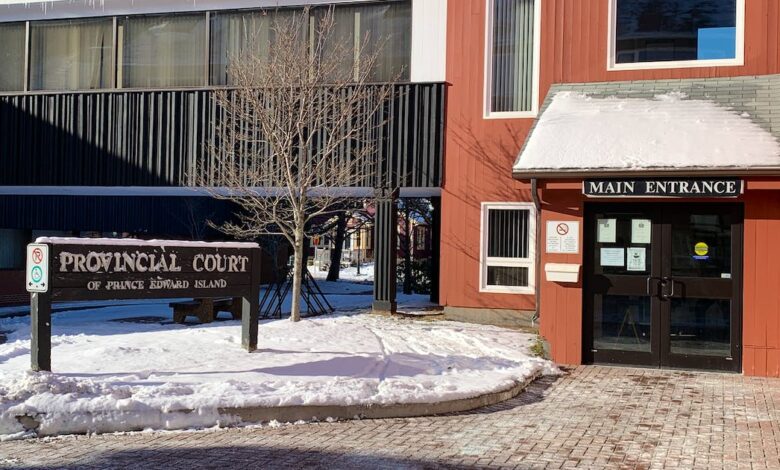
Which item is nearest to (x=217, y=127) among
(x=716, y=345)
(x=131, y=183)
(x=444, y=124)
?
(x=131, y=183)

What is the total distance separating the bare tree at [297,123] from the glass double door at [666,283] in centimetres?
476

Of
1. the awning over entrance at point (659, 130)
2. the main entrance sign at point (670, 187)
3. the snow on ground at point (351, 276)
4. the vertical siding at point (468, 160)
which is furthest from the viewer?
the snow on ground at point (351, 276)

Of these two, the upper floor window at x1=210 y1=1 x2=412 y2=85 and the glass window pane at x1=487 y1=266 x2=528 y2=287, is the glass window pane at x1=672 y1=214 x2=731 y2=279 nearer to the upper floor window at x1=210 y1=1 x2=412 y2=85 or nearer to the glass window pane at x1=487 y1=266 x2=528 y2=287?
the glass window pane at x1=487 y1=266 x2=528 y2=287

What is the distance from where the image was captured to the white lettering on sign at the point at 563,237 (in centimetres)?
1115

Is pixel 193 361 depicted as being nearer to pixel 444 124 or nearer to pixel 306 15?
pixel 444 124

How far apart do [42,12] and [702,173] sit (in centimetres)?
1459

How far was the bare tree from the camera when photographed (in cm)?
1359

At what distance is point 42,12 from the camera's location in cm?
1791

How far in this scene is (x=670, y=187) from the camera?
1027 cm

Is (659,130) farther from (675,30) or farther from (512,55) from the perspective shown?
(512,55)

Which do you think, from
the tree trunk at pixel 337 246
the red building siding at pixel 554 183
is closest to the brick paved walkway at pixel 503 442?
the red building siding at pixel 554 183

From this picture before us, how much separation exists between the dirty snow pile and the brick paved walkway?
26cm

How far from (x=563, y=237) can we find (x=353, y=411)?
4.62 meters

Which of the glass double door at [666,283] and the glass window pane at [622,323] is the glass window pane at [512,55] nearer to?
the glass double door at [666,283]
